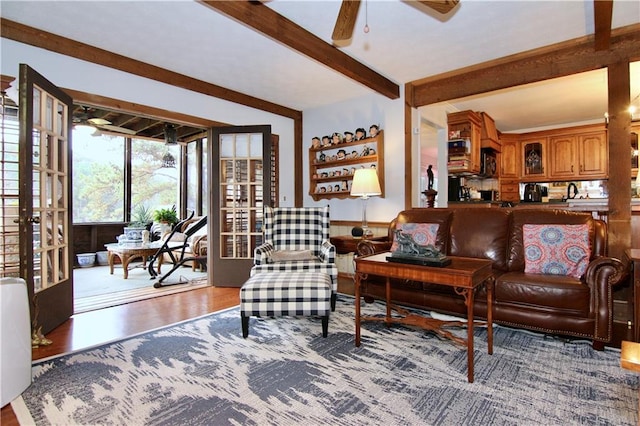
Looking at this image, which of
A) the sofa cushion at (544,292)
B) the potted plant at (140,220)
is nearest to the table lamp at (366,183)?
the sofa cushion at (544,292)

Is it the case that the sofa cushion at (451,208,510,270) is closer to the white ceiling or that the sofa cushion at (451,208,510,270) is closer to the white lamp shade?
the white lamp shade

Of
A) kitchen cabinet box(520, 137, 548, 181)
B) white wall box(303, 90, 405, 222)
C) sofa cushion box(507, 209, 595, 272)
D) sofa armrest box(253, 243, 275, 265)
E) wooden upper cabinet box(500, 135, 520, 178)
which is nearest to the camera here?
sofa cushion box(507, 209, 595, 272)

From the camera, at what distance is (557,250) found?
2678mm

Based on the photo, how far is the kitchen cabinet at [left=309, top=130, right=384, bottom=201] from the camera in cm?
447

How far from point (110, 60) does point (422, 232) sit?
11.8 ft

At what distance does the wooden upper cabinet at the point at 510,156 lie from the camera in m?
6.81

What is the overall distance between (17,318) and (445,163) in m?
5.23

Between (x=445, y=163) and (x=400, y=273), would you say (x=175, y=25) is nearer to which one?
(x=400, y=273)

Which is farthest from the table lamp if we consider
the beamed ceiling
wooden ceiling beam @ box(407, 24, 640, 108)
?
the beamed ceiling

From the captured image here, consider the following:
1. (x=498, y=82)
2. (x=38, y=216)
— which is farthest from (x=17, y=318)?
(x=498, y=82)

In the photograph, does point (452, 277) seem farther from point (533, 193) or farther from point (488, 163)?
point (533, 193)

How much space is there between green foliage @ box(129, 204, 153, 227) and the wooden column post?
7122 mm

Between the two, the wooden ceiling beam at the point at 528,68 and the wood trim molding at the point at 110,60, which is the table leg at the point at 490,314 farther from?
the wood trim molding at the point at 110,60

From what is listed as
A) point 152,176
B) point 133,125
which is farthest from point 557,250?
point 152,176
